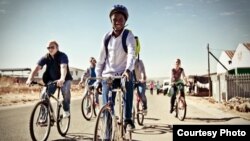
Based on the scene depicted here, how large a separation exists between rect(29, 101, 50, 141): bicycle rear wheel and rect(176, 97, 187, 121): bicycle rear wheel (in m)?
4.80

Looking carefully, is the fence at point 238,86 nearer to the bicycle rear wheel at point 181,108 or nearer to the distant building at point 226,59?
the bicycle rear wheel at point 181,108

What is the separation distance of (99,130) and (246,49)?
4066cm

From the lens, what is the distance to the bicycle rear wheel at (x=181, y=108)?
9134 millimetres

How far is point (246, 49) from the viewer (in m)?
40.5

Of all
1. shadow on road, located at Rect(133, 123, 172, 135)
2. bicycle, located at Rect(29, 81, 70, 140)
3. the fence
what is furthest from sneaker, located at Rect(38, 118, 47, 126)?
the fence

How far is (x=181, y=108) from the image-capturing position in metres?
9.38

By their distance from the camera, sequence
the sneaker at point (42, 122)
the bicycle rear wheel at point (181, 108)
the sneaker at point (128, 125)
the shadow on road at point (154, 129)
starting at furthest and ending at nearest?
the bicycle rear wheel at point (181, 108) → the shadow on road at point (154, 129) → the sneaker at point (42, 122) → the sneaker at point (128, 125)

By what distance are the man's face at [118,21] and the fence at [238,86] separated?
556 inches

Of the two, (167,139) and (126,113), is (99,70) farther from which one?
(167,139)

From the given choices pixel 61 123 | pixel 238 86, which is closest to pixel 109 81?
pixel 61 123

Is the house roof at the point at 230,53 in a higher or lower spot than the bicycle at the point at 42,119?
higher

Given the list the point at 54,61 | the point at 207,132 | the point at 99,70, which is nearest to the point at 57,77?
the point at 54,61

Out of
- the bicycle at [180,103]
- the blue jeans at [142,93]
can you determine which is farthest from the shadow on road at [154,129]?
the bicycle at [180,103]

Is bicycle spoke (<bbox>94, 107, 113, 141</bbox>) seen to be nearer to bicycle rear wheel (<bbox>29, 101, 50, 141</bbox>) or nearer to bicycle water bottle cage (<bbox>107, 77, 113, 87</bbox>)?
bicycle water bottle cage (<bbox>107, 77, 113, 87</bbox>)
